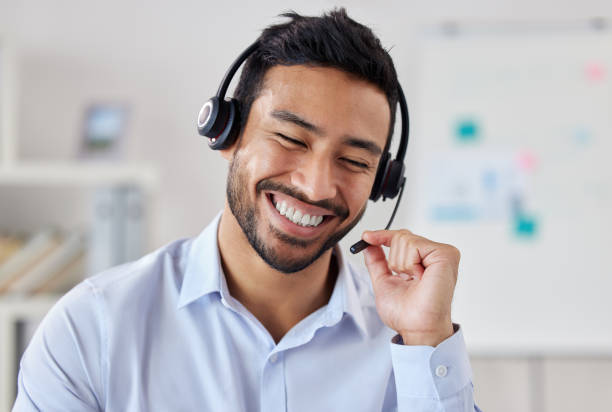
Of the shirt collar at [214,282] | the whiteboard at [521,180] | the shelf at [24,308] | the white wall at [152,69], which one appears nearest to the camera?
the shirt collar at [214,282]

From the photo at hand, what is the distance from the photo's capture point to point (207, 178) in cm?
240

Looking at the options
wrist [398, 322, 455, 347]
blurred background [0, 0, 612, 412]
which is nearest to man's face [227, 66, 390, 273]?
wrist [398, 322, 455, 347]

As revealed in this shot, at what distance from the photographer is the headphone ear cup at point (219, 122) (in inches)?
44.3

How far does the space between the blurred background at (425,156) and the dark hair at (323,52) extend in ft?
3.18

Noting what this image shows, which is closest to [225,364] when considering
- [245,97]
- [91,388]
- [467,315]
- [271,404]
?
[271,404]

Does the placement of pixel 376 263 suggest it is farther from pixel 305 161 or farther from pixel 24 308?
pixel 24 308

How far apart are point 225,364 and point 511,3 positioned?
1.96 metres

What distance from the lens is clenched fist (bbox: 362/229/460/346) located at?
1.06 metres

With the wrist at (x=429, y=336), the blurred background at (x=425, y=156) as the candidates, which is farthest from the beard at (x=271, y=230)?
the blurred background at (x=425, y=156)

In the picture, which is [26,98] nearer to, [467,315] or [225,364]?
[225,364]

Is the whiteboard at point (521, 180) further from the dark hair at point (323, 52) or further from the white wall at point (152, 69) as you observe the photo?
the dark hair at point (323, 52)

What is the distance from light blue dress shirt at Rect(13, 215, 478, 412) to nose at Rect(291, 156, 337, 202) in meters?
0.25

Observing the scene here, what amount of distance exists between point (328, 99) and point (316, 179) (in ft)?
0.48

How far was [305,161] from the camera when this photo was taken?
1100 millimetres
